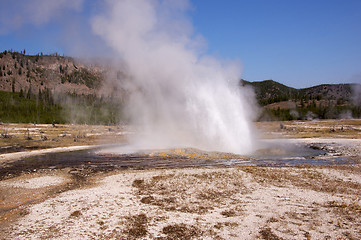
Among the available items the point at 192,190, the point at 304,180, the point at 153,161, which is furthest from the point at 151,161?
the point at 304,180

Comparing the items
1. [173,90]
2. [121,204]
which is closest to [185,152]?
[173,90]

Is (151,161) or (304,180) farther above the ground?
(151,161)

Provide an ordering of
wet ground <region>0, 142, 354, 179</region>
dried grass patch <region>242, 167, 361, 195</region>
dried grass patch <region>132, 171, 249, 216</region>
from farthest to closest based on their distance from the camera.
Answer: wet ground <region>0, 142, 354, 179</region>
dried grass patch <region>242, 167, 361, 195</region>
dried grass patch <region>132, 171, 249, 216</region>

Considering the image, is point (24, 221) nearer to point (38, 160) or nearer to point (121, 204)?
point (121, 204)

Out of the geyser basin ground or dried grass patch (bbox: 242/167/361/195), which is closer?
dried grass patch (bbox: 242/167/361/195)

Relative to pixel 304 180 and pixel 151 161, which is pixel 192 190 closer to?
pixel 304 180

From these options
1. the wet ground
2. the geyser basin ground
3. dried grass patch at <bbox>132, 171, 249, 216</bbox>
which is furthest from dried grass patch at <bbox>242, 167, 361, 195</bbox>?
the geyser basin ground

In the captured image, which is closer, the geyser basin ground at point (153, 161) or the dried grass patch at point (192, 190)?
the dried grass patch at point (192, 190)

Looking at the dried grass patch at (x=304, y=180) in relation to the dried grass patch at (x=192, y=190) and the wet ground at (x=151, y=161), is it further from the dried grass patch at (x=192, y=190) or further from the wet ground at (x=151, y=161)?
the wet ground at (x=151, y=161)

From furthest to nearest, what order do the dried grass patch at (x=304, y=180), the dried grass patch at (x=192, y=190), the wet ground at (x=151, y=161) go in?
the wet ground at (x=151, y=161) → the dried grass patch at (x=304, y=180) → the dried grass patch at (x=192, y=190)

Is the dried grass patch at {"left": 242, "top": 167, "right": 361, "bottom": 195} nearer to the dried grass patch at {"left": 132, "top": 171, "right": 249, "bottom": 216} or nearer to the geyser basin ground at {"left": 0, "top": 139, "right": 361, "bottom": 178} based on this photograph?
the dried grass patch at {"left": 132, "top": 171, "right": 249, "bottom": 216}

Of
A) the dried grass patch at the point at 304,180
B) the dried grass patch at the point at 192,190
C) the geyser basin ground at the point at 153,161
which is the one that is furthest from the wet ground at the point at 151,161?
the dried grass patch at the point at 192,190

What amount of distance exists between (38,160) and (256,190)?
24.2 metres

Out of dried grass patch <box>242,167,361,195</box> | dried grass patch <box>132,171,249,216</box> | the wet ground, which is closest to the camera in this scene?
dried grass patch <box>132,171,249,216</box>
